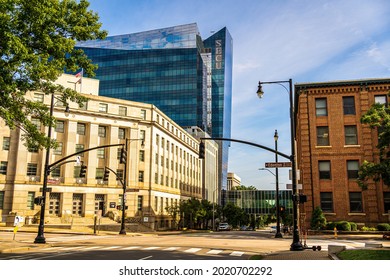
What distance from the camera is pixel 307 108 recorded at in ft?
146

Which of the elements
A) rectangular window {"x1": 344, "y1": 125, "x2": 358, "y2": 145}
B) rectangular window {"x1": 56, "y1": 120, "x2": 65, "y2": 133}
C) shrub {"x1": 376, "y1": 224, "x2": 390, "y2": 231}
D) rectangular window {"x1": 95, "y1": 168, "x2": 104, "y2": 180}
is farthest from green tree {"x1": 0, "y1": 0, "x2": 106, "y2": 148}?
rectangular window {"x1": 95, "y1": 168, "x2": 104, "y2": 180}

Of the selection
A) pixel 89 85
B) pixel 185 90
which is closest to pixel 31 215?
pixel 89 85

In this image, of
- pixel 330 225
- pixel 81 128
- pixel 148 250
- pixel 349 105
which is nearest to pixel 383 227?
pixel 330 225

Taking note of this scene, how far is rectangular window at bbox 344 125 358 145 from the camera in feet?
141

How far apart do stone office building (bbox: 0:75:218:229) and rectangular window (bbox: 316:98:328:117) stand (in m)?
27.2

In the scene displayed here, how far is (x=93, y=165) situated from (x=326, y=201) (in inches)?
1383

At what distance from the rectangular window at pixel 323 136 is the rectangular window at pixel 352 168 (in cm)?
349

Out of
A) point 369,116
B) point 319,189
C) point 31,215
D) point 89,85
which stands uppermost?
point 89,85

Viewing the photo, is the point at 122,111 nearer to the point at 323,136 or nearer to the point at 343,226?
the point at 323,136

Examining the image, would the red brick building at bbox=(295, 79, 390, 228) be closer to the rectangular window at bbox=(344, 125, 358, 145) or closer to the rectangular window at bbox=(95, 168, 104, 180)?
the rectangular window at bbox=(344, 125, 358, 145)

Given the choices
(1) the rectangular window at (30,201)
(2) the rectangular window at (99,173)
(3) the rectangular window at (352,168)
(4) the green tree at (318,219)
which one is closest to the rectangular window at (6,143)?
(1) the rectangular window at (30,201)

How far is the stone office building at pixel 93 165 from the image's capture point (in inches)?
2048

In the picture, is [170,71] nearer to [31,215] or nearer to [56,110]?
[56,110]
